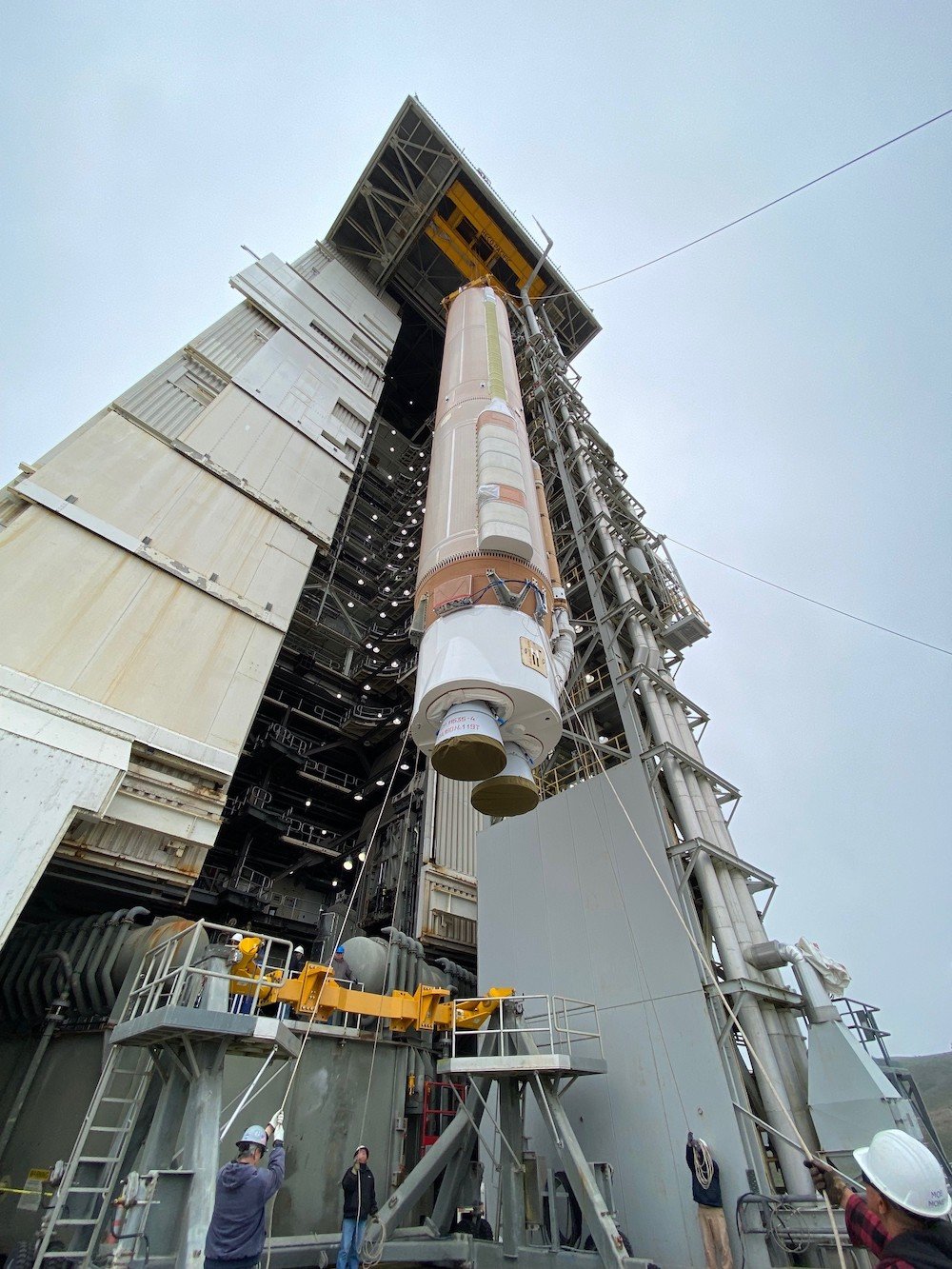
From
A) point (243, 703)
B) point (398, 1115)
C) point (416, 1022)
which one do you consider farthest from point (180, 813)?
point (398, 1115)

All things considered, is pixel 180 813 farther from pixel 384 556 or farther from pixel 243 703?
pixel 384 556

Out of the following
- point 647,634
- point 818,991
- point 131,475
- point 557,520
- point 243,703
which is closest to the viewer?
point 818,991

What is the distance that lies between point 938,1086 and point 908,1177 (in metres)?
52.4

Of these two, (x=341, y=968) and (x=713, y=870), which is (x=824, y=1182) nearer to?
(x=713, y=870)

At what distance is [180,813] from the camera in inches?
335

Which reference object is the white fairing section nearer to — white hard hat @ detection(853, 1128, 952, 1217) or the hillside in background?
white hard hat @ detection(853, 1128, 952, 1217)

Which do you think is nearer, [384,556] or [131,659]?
[131,659]

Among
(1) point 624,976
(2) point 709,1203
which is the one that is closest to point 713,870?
(1) point 624,976

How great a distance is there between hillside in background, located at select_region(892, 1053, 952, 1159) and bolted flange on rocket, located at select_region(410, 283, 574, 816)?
120ft

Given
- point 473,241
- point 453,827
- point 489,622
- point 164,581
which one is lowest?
point 489,622

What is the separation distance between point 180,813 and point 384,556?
14667 millimetres

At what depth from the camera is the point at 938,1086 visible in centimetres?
3681

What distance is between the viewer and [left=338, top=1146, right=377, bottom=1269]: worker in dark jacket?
218 inches

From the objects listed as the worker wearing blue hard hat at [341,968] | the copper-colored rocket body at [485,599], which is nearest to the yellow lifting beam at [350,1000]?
the worker wearing blue hard hat at [341,968]
